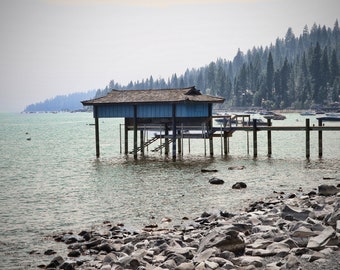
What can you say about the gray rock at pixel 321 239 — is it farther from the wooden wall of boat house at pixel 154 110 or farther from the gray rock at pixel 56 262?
the wooden wall of boat house at pixel 154 110

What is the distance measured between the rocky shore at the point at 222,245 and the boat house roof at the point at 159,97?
23.2m

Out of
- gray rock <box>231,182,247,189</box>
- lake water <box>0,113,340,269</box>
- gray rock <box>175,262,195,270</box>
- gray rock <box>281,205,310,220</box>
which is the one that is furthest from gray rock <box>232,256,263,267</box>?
gray rock <box>231,182,247,189</box>

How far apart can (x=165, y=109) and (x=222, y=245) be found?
29902 millimetres

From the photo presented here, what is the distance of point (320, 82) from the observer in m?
169

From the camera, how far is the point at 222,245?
40.6 ft

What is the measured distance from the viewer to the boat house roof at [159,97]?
40.7m

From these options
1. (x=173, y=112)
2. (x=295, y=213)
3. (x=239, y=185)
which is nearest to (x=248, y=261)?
(x=295, y=213)

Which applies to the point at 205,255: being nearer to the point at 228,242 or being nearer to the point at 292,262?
the point at 228,242

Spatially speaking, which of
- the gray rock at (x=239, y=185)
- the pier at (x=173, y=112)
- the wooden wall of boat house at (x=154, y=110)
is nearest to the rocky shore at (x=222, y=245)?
the gray rock at (x=239, y=185)

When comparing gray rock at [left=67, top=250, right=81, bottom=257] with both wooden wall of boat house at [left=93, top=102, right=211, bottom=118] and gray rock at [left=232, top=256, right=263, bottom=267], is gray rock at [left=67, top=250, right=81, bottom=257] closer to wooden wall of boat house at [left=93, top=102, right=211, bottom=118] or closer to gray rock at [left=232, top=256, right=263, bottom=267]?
gray rock at [left=232, top=256, right=263, bottom=267]

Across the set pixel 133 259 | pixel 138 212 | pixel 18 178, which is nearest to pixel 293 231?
pixel 133 259

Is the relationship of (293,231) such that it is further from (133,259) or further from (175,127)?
(175,127)

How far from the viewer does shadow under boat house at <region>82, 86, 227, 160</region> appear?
135 feet

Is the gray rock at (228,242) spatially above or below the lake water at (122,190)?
above
